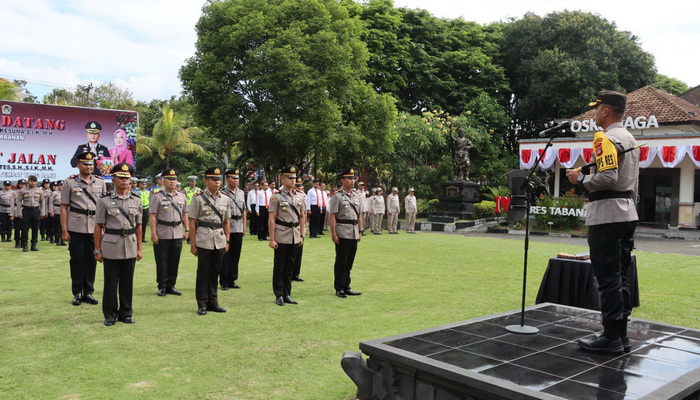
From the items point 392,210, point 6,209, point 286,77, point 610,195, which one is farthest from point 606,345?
point 6,209

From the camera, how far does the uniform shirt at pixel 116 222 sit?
5633 millimetres

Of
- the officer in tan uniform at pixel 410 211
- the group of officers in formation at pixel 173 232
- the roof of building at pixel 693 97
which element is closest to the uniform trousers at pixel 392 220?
the officer in tan uniform at pixel 410 211

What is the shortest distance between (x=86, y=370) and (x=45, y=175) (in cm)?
1624

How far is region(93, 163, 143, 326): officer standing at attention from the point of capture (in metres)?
5.61

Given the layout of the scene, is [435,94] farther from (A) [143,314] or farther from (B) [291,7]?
(A) [143,314]

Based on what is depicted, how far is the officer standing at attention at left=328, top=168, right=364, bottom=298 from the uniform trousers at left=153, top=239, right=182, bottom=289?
2255 millimetres

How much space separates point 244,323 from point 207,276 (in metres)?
0.91

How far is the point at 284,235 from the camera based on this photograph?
268 inches

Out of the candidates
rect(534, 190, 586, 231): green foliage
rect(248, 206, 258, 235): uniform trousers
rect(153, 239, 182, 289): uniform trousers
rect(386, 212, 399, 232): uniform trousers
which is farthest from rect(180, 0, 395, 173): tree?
rect(153, 239, 182, 289): uniform trousers

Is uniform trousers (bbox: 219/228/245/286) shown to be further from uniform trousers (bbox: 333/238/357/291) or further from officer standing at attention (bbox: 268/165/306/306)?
uniform trousers (bbox: 333/238/357/291)

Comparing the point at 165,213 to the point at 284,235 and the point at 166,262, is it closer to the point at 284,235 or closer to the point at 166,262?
the point at 166,262

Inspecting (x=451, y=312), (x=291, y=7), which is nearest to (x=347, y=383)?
(x=451, y=312)

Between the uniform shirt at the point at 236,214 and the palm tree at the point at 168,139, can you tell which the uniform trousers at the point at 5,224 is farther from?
the palm tree at the point at 168,139

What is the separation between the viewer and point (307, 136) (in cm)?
1806
